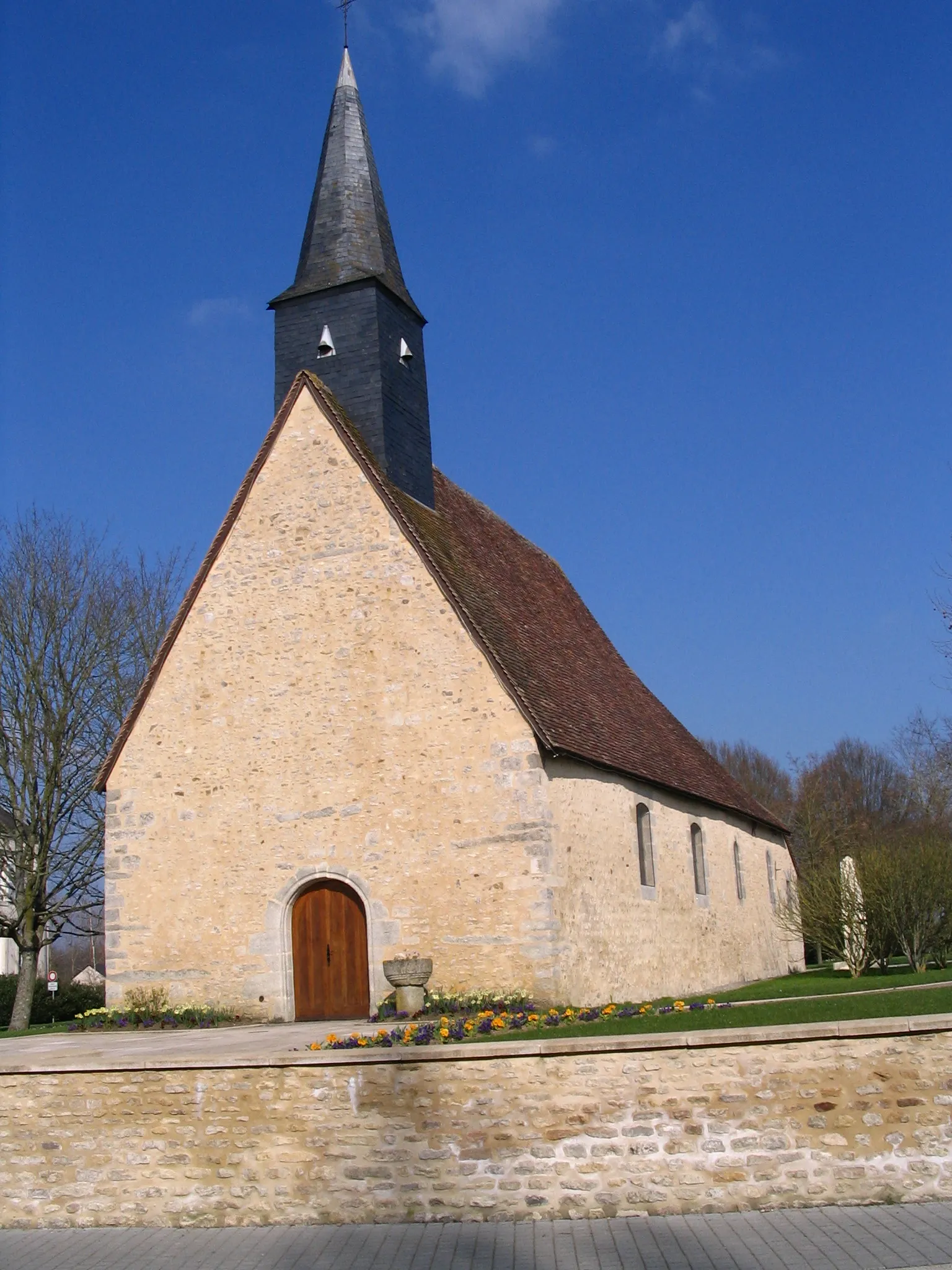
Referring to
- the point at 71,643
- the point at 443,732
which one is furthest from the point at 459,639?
the point at 71,643

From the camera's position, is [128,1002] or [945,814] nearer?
[128,1002]

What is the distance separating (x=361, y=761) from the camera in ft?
52.2

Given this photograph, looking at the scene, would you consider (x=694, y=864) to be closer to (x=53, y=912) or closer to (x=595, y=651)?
(x=595, y=651)

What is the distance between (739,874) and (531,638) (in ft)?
26.3

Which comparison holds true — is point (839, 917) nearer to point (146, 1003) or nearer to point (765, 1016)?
point (765, 1016)

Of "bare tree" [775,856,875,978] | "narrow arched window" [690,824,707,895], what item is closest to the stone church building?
"narrow arched window" [690,824,707,895]

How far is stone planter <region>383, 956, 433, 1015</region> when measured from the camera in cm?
1388

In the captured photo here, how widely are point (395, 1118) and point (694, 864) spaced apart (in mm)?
12626

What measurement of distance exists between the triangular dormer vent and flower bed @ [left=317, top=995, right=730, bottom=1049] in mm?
9717

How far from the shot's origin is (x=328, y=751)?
16156 mm

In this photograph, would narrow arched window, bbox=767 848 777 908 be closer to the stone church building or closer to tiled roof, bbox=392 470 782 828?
tiled roof, bbox=392 470 782 828

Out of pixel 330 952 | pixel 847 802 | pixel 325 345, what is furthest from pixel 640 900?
pixel 847 802

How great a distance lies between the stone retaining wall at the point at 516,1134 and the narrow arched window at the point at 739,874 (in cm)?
1485

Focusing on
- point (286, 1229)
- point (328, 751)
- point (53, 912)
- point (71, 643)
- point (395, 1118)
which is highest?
point (71, 643)
